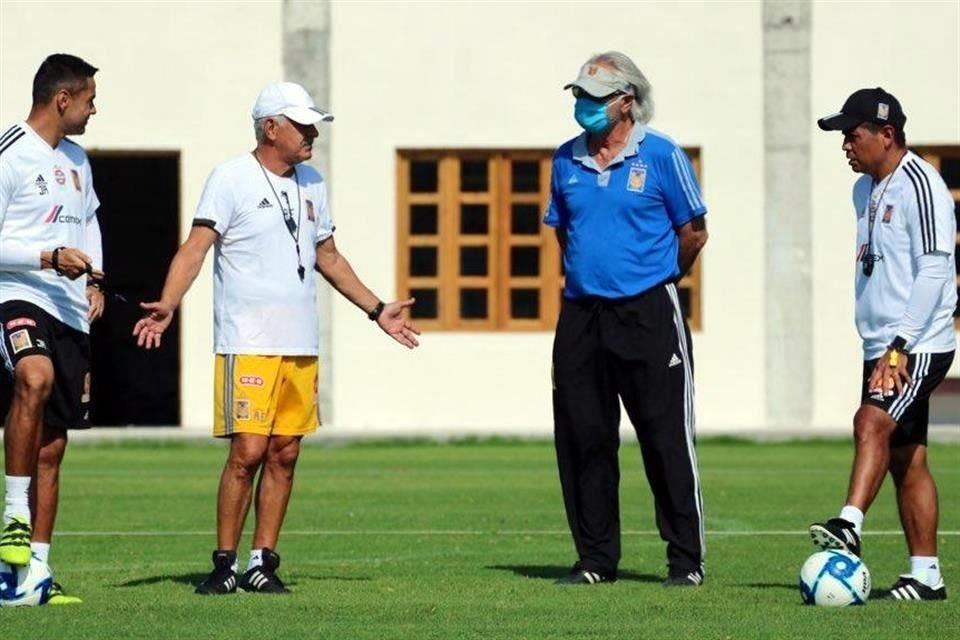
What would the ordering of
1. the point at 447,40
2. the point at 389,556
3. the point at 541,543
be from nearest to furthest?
the point at 389,556
the point at 541,543
the point at 447,40

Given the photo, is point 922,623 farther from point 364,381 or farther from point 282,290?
point 364,381

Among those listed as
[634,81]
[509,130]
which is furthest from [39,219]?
[509,130]

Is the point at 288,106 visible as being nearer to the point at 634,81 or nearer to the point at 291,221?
the point at 291,221

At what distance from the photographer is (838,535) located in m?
10.7

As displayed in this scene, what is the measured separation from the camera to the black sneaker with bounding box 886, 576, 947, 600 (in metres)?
11.0

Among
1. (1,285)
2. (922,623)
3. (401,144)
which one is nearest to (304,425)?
(1,285)

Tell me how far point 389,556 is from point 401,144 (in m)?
15.4

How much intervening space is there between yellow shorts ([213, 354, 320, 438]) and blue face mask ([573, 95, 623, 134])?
66.0 inches

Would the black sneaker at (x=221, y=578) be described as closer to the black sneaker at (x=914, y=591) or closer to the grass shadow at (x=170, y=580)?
the grass shadow at (x=170, y=580)

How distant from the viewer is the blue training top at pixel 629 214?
11.8 metres

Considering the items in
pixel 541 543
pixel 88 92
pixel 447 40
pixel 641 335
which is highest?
pixel 447 40

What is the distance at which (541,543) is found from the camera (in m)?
14.3

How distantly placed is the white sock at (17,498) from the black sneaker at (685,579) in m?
2.83

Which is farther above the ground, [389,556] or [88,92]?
→ [88,92]
